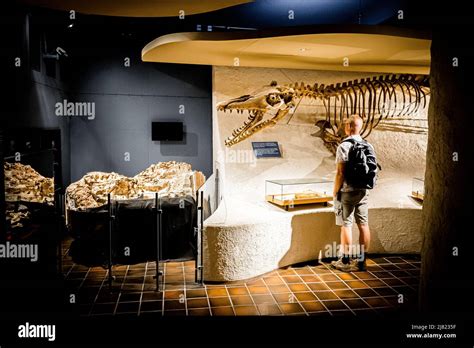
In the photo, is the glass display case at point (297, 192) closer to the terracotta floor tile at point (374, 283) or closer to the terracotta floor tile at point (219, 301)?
the terracotta floor tile at point (374, 283)

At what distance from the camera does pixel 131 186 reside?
265 inches

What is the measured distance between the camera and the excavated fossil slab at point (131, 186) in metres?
5.95

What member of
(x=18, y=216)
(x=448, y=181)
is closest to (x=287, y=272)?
(x=448, y=181)

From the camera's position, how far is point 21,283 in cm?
421

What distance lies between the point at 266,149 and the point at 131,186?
2281 mm

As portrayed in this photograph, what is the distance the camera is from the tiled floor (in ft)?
14.2

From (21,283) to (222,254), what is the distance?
2.16m

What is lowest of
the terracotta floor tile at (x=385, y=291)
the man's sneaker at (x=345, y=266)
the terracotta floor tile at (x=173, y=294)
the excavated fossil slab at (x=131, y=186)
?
the terracotta floor tile at (x=385, y=291)

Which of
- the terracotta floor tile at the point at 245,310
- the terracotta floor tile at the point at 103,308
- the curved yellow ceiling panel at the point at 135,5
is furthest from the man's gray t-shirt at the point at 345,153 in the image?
the terracotta floor tile at the point at 103,308

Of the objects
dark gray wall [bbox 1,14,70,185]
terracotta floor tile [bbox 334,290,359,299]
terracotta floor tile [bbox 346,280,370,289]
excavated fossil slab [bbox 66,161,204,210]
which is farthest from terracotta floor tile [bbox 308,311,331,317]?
dark gray wall [bbox 1,14,70,185]

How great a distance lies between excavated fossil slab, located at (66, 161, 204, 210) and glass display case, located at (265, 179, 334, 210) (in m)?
1.25

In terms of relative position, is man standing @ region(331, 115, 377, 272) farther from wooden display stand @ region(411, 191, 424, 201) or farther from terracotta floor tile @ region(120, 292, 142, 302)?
terracotta floor tile @ region(120, 292, 142, 302)

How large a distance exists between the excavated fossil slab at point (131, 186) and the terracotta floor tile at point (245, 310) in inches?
83.7

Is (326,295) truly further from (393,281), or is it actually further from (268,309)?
(393,281)
